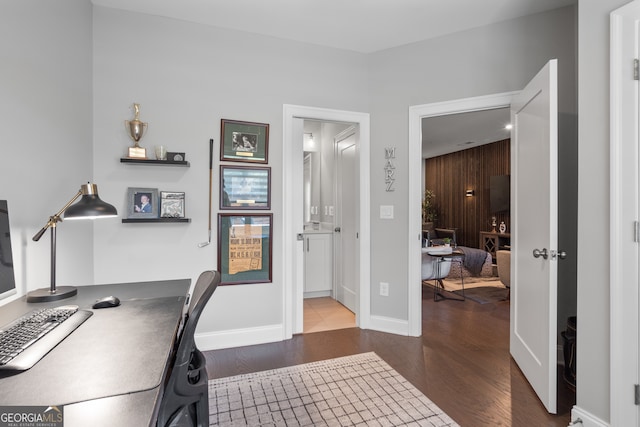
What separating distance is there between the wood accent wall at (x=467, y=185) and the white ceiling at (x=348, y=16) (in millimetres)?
4559

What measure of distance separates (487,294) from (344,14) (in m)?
3.86

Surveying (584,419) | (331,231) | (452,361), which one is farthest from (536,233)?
(331,231)

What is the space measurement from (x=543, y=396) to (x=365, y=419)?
1068mm

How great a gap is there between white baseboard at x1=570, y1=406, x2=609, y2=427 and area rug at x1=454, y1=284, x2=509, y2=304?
238 cm

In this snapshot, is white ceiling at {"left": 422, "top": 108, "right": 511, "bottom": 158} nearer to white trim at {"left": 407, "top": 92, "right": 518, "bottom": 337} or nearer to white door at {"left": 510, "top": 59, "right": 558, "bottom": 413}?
white trim at {"left": 407, "top": 92, "right": 518, "bottom": 337}

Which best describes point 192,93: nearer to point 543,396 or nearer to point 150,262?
point 150,262

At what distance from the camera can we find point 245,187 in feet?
8.77

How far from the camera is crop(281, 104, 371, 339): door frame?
2.79m

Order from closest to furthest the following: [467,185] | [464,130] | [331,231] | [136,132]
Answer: [136,132]
[331,231]
[464,130]
[467,185]

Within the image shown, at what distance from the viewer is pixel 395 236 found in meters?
2.94

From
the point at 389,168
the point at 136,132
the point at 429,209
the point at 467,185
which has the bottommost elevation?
the point at 429,209

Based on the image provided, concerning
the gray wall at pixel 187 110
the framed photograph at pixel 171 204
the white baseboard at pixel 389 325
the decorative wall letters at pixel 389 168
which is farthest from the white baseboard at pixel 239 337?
the decorative wall letters at pixel 389 168

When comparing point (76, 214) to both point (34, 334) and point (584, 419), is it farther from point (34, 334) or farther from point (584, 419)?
point (584, 419)

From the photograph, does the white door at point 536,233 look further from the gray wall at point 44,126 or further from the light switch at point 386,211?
the gray wall at point 44,126
